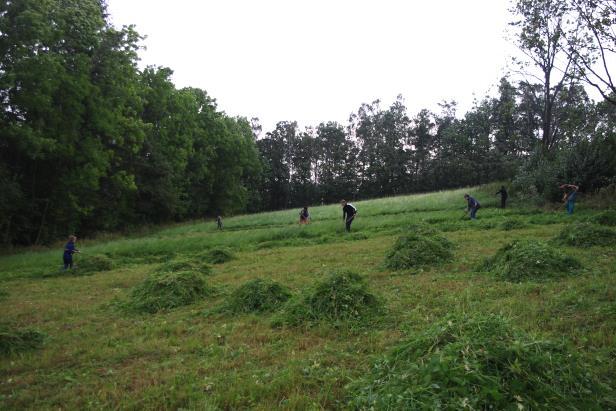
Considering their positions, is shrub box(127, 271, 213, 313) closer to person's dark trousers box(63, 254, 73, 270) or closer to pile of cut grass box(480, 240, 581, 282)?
pile of cut grass box(480, 240, 581, 282)

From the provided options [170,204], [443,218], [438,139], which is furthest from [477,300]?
[438,139]

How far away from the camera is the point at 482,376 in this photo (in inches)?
141

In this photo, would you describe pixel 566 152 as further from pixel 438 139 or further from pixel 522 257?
pixel 438 139

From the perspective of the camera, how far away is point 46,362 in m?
6.19

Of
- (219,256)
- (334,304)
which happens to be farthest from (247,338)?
(219,256)

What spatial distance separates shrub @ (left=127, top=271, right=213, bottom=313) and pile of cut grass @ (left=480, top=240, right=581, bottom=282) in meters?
6.81

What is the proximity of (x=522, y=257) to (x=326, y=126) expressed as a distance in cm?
7810

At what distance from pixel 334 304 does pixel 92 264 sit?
13.8 m

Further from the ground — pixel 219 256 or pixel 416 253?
pixel 416 253

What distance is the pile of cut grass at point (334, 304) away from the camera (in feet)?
22.6

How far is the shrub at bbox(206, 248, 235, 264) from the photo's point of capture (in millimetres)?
16078

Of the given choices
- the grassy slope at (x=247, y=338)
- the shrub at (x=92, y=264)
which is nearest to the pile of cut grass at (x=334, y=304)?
the grassy slope at (x=247, y=338)

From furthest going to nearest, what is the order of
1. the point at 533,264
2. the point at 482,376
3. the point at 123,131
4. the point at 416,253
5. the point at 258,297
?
the point at 123,131, the point at 416,253, the point at 533,264, the point at 258,297, the point at 482,376

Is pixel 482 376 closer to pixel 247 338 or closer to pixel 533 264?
pixel 247 338
